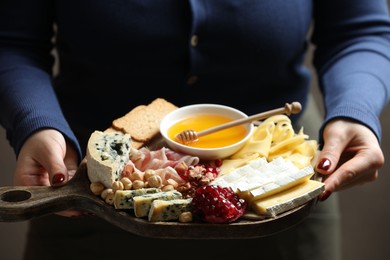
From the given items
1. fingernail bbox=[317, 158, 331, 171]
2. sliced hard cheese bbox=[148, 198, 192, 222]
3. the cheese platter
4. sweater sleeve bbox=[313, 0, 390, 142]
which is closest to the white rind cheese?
the cheese platter

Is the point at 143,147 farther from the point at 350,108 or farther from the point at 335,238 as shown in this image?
the point at 335,238

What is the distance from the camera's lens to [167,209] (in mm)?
947

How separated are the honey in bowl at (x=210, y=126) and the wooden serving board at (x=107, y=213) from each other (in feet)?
0.62

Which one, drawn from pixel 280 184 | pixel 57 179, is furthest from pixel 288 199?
pixel 57 179

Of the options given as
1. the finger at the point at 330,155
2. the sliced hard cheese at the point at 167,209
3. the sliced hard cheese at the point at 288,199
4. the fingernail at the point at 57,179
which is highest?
the sliced hard cheese at the point at 167,209

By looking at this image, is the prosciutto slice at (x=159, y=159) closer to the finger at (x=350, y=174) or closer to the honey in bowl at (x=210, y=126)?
the honey in bowl at (x=210, y=126)

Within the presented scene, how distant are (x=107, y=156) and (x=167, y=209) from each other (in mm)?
154

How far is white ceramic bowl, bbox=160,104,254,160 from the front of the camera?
3.56 ft

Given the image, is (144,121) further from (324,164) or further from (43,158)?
(324,164)

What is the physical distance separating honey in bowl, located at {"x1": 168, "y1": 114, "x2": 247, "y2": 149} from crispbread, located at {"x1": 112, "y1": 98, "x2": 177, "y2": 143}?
4 cm

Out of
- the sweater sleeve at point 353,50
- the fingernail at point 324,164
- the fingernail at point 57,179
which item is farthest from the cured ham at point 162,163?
the sweater sleeve at point 353,50

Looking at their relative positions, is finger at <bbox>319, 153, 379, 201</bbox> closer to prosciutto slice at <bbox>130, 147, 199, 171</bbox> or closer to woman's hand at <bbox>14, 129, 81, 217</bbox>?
prosciutto slice at <bbox>130, 147, 199, 171</bbox>

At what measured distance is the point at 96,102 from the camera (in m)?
1.38

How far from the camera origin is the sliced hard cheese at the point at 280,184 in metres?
0.98
